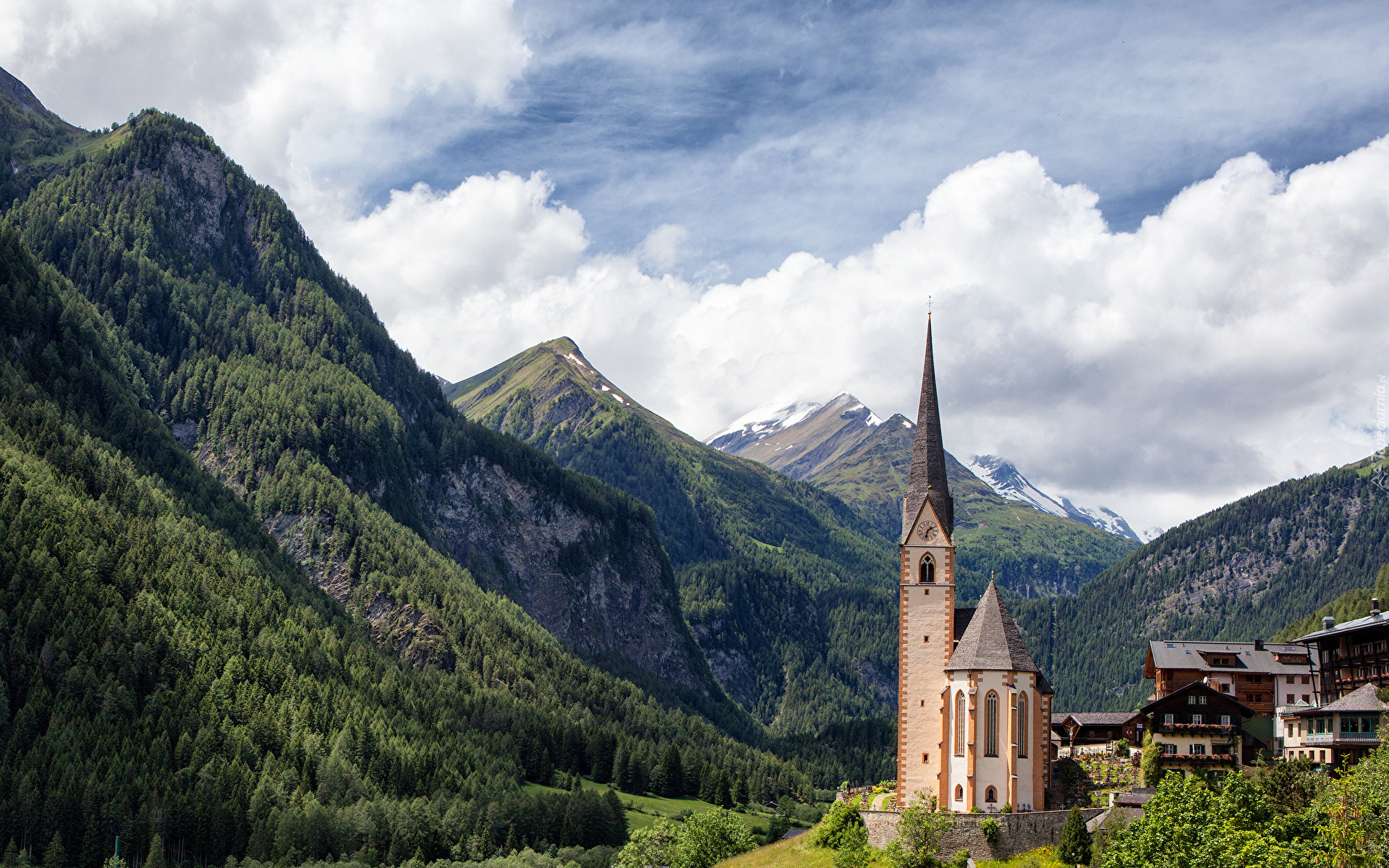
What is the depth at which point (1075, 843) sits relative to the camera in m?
102

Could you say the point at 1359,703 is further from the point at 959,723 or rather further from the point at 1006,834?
the point at 1006,834

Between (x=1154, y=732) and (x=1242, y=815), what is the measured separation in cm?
3688

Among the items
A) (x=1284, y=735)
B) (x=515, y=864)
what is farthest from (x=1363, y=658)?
(x=515, y=864)

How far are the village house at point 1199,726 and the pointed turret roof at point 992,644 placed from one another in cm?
1481

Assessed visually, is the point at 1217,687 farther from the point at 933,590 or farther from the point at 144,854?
the point at 144,854

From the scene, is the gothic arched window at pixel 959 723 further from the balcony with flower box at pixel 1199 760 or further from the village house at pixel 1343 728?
the village house at pixel 1343 728

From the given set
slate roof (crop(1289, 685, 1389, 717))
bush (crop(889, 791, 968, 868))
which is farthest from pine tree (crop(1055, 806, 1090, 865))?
slate roof (crop(1289, 685, 1389, 717))

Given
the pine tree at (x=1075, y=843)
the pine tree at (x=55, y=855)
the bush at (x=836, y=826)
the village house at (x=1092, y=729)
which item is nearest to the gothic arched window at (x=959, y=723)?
the bush at (x=836, y=826)

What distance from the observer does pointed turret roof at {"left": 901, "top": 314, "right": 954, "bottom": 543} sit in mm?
136000

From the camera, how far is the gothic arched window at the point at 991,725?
118375mm

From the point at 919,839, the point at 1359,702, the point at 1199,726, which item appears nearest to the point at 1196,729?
the point at 1199,726

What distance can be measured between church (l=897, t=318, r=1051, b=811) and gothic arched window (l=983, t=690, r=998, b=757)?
0.21ft

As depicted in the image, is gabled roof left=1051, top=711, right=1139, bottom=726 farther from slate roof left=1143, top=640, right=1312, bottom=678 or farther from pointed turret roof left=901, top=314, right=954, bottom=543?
pointed turret roof left=901, top=314, right=954, bottom=543

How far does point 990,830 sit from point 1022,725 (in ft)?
51.2
